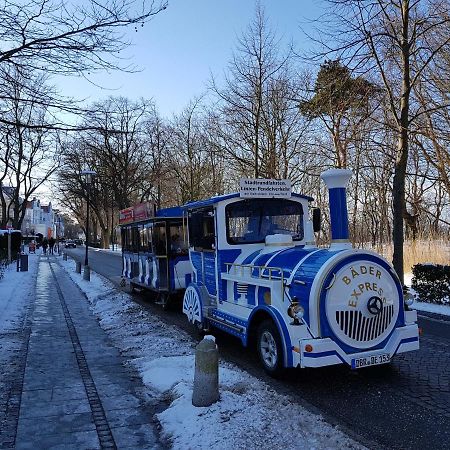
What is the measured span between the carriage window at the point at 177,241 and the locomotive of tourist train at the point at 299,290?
450 centimetres

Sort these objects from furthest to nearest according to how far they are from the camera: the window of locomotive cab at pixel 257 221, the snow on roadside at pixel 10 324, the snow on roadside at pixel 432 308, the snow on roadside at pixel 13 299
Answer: the snow on roadside at pixel 432 308, the snow on roadside at pixel 13 299, the window of locomotive cab at pixel 257 221, the snow on roadside at pixel 10 324

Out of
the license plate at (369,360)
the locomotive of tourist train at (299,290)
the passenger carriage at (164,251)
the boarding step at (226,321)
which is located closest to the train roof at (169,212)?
the passenger carriage at (164,251)

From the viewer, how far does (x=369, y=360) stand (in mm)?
5656

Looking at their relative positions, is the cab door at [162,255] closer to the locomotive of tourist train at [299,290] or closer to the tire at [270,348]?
the locomotive of tourist train at [299,290]

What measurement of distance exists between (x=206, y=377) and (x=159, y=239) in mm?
7982


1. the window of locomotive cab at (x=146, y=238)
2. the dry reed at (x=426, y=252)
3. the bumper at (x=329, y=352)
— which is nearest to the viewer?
the bumper at (x=329, y=352)

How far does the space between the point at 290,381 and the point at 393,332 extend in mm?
1356

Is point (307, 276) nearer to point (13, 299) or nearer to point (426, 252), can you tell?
point (13, 299)

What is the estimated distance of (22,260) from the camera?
26188 millimetres

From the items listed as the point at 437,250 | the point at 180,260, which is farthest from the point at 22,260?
the point at 437,250

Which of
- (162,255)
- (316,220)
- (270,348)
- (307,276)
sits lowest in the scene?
(270,348)

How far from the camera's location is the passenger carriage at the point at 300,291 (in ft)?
18.2

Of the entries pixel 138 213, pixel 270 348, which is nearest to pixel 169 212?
pixel 138 213

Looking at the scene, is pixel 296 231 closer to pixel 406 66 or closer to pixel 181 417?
pixel 181 417
